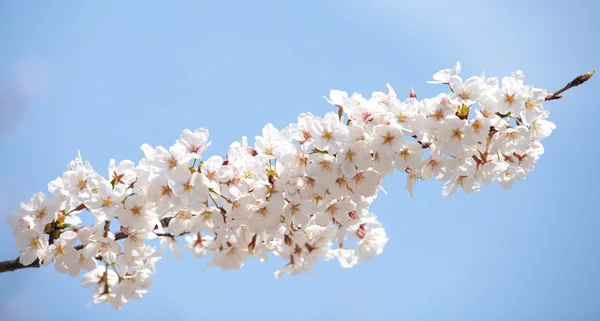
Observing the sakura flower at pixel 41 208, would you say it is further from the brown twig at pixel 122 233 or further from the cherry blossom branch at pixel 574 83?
the cherry blossom branch at pixel 574 83

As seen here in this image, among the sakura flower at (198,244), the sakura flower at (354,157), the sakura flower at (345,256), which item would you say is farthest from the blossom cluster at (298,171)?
the sakura flower at (345,256)

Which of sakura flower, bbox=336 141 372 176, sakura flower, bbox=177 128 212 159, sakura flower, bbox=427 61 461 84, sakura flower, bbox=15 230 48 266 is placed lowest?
sakura flower, bbox=15 230 48 266

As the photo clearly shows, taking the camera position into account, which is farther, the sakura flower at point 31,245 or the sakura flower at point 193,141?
the sakura flower at point 31,245

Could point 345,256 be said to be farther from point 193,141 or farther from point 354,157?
point 193,141

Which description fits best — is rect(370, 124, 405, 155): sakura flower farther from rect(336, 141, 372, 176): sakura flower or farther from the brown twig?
the brown twig

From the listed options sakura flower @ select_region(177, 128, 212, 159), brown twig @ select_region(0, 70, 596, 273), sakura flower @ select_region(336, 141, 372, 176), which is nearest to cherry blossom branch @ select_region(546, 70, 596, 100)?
brown twig @ select_region(0, 70, 596, 273)

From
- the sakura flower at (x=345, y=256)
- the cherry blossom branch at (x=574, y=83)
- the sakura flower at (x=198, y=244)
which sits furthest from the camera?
the sakura flower at (x=345, y=256)

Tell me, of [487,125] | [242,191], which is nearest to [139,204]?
[242,191]
